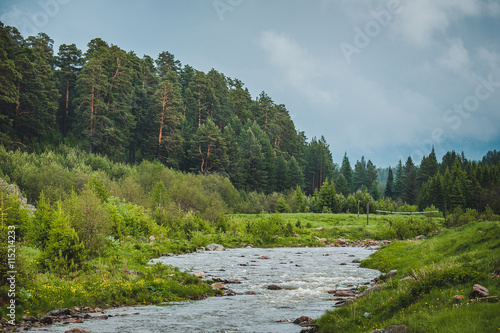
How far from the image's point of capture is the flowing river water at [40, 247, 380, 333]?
43.1 feet

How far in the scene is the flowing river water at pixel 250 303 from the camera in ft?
43.1

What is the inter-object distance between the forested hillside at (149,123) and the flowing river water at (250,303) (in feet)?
190

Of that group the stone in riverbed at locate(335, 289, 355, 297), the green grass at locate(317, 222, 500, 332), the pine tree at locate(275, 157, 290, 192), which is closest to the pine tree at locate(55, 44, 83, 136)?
the pine tree at locate(275, 157, 290, 192)

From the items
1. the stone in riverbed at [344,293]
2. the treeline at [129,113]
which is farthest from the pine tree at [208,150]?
the stone in riverbed at [344,293]

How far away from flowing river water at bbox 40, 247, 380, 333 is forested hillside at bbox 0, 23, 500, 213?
58.0 meters

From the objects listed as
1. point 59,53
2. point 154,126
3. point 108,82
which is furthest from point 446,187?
point 59,53

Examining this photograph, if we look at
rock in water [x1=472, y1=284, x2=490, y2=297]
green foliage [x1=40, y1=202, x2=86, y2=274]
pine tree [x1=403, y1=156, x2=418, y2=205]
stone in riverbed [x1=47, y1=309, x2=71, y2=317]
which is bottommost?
stone in riverbed [x1=47, y1=309, x2=71, y2=317]

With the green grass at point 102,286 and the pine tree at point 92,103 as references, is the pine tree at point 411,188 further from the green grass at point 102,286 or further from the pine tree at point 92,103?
the green grass at point 102,286

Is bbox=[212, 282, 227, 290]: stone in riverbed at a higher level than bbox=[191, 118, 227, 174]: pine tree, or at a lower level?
lower

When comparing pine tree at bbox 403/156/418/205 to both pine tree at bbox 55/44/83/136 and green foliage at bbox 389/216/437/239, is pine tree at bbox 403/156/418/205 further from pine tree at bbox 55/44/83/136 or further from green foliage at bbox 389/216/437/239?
pine tree at bbox 55/44/83/136

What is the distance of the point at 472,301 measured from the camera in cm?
995

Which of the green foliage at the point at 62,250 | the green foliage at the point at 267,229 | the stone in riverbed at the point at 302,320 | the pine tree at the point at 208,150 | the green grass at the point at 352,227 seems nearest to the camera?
the stone in riverbed at the point at 302,320

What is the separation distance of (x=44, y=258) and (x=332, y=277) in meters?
16.8

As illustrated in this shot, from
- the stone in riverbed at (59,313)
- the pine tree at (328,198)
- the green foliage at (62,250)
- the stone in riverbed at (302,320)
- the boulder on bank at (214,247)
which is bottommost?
the boulder on bank at (214,247)
